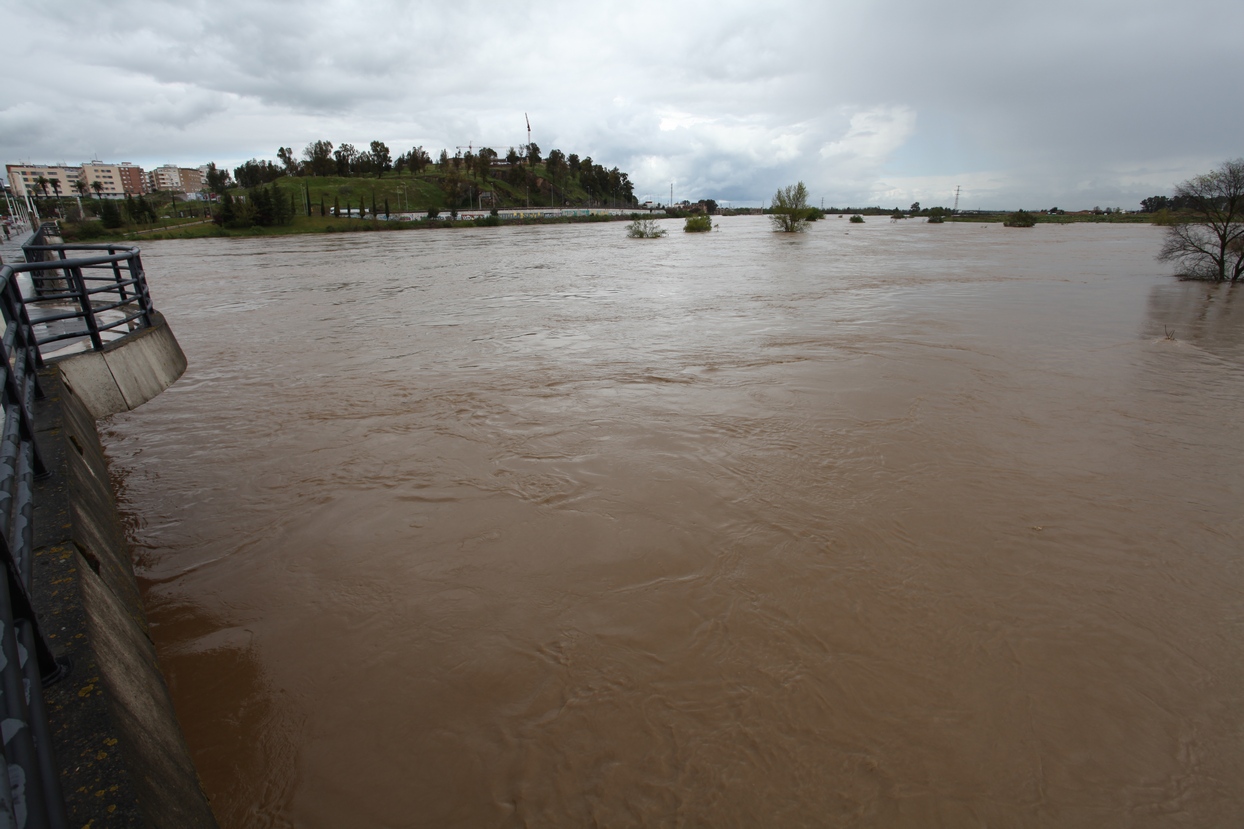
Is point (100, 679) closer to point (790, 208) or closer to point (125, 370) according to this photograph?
point (125, 370)

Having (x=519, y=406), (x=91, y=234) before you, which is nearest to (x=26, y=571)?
(x=519, y=406)

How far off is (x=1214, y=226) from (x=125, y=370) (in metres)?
40.1

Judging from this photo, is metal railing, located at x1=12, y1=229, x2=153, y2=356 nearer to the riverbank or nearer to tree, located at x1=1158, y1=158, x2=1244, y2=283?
tree, located at x1=1158, y1=158, x2=1244, y2=283

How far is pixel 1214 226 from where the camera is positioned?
27.5m

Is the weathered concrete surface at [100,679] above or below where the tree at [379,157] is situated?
below

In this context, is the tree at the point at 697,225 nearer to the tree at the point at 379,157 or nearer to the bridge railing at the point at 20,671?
the bridge railing at the point at 20,671

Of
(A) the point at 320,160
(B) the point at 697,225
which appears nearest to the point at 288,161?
(A) the point at 320,160

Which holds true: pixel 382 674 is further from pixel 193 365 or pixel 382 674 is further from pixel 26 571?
pixel 193 365

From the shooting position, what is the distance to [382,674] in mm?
4301

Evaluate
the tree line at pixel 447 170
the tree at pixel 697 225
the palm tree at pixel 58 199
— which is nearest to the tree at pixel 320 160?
the tree line at pixel 447 170

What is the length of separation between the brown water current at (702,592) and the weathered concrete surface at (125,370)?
95cm

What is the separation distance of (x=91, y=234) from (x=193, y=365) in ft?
235

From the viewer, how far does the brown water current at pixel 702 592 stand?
351cm

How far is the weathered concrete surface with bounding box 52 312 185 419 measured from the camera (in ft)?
21.7
